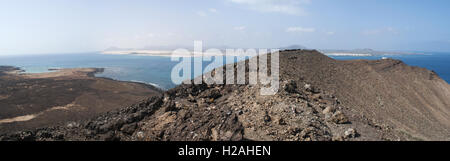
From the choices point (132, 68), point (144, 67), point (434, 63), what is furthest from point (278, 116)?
point (434, 63)

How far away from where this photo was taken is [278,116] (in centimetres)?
745

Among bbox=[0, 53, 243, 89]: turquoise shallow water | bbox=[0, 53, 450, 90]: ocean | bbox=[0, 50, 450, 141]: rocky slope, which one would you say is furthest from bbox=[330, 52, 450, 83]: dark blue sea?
bbox=[0, 53, 243, 89]: turquoise shallow water

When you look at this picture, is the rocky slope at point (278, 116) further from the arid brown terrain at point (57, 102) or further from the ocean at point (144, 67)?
the ocean at point (144, 67)

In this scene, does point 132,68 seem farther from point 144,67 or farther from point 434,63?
point 434,63

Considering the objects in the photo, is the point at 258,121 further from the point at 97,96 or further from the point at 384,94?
the point at 97,96

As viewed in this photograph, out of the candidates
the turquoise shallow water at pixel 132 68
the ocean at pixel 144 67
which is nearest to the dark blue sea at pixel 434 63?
the ocean at pixel 144 67

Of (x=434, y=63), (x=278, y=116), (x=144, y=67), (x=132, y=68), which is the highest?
(x=434, y=63)

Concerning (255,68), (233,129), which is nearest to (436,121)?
(255,68)

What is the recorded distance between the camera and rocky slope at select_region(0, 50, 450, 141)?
711 cm

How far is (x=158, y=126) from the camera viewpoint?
26.5 feet

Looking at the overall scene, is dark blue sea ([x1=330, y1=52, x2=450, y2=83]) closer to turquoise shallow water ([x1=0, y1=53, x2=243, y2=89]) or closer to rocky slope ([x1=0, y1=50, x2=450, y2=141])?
rocky slope ([x1=0, y1=50, x2=450, y2=141])

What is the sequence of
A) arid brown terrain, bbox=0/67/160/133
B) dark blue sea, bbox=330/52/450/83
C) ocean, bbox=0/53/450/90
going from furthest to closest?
dark blue sea, bbox=330/52/450/83 → ocean, bbox=0/53/450/90 → arid brown terrain, bbox=0/67/160/133

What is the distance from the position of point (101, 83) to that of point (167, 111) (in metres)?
33.1

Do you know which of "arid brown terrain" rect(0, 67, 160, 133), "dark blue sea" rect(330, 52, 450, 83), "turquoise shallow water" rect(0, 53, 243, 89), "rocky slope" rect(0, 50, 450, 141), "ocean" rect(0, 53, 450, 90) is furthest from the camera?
"dark blue sea" rect(330, 52, 450, 83)
